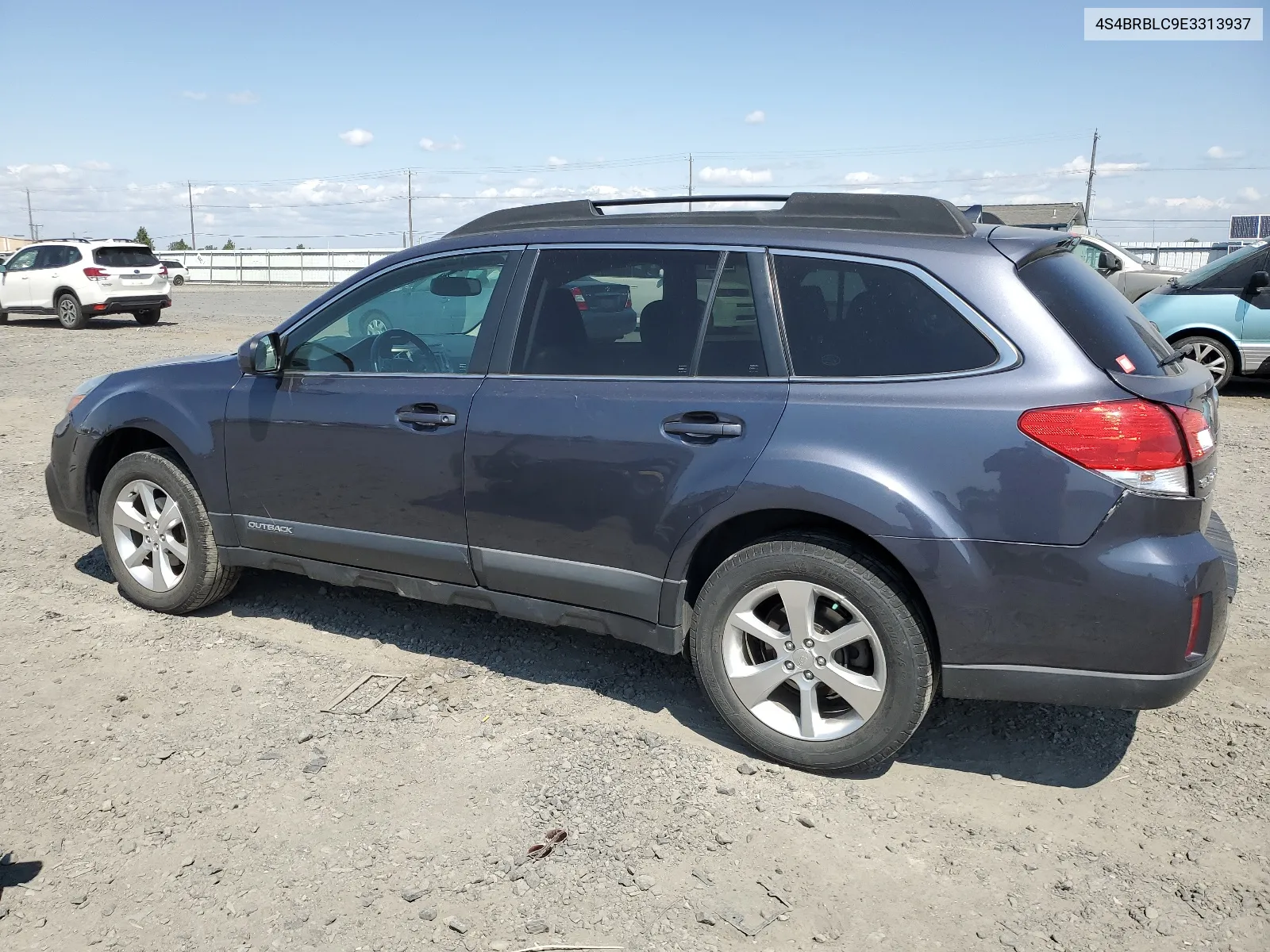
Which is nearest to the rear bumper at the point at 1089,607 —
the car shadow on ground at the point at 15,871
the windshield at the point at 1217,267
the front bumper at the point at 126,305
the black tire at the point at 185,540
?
the car shadow on ground at the point at 15,871

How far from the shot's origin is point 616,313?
3.90 meters

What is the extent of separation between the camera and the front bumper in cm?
2094

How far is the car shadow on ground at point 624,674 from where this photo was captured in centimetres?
367

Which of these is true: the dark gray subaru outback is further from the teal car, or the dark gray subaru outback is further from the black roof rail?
the teal car

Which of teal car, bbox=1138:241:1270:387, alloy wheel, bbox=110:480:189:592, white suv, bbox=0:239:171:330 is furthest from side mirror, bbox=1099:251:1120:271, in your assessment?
white suv, bbox=0:239:171:330

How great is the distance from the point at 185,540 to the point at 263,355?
1087 millimetres

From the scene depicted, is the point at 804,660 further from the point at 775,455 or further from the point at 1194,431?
the point at 1194,431

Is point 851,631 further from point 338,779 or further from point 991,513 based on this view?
point 338,779

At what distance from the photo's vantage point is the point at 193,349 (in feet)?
54.8

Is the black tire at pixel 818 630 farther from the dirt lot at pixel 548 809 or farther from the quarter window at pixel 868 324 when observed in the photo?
the quarter window at pixel 868 324

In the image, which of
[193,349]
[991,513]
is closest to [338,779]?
[991,513]

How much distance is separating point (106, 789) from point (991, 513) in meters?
2.96

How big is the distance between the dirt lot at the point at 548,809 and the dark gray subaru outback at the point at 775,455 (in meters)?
0.37

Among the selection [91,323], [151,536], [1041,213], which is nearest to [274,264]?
[91,323]
